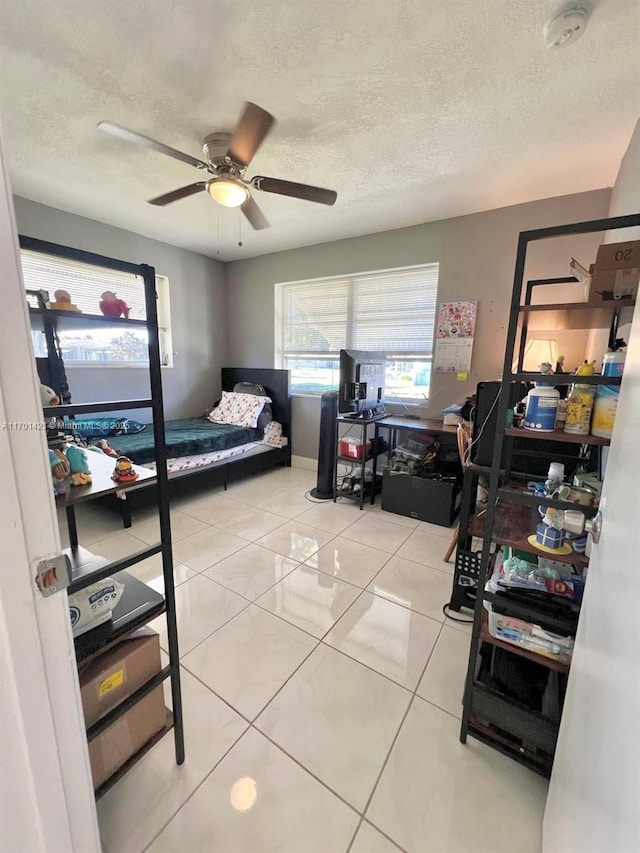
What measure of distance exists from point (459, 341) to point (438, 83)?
1900 millimetres

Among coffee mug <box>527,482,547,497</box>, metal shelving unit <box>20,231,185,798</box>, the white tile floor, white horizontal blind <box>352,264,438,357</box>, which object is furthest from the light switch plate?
white horizontal blind <box>352,264,438,357</box>

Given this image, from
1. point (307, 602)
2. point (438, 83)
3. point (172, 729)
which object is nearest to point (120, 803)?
point (172, 729)

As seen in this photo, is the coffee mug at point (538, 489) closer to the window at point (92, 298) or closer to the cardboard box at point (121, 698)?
the cardboard box at point (121, 698)

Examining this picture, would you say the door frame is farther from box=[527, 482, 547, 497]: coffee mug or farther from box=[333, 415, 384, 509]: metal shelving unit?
box=[333, 415, 384, 509]: metal shelving unit

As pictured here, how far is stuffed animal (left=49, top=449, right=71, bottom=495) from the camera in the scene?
2.68 feet

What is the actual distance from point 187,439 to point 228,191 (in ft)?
6.91

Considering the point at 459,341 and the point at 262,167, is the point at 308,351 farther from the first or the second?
the point at 262,167

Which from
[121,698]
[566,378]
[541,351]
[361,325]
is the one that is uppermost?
[361,325]

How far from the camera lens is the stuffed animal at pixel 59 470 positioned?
0.82 meters

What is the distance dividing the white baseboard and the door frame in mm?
3602

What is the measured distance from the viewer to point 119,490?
2.99ft

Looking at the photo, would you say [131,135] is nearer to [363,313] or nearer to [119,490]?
[119,490]

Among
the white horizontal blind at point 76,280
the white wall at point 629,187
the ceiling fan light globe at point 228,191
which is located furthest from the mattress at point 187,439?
the white wall at point 629,187

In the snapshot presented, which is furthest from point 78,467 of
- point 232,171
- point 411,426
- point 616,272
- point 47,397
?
point 411,426
